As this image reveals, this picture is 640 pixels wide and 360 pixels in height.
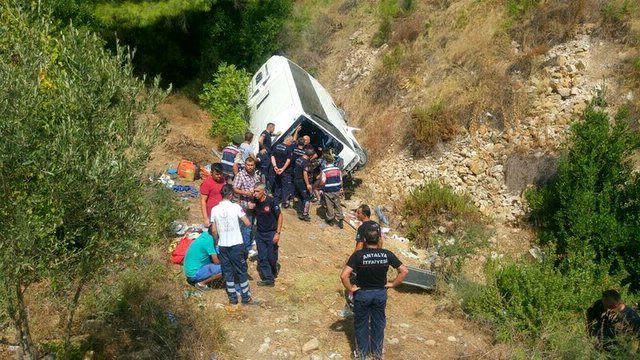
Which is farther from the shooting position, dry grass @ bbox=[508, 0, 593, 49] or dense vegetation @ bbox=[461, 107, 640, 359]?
dry grass @ bbox=[508, 0, 593, 49]

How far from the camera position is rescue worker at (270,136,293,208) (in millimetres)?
10484

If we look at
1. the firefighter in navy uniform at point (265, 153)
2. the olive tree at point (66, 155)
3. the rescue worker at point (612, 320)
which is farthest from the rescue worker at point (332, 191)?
the olive tree at point (66, 155)

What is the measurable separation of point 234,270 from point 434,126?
7.76m

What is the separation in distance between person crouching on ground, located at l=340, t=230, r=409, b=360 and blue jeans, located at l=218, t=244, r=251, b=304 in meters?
1.65

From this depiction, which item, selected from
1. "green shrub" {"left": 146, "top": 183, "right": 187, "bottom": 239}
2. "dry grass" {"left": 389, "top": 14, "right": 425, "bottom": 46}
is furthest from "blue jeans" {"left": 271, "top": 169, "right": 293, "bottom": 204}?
"dry grass" {"left": 389, "top": 14, "right": 425, "bottom": 46}

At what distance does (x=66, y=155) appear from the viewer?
4426mm

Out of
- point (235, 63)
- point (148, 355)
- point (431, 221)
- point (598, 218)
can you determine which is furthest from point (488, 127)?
point (148, 355)

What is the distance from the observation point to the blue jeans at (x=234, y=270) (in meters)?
7.26

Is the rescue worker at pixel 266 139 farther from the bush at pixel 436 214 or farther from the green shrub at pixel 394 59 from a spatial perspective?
the green shrub at pixel 394 59

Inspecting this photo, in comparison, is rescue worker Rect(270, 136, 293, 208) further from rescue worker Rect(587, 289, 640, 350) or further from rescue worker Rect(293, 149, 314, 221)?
rescue worker Rect(587, 289, 640, 350)

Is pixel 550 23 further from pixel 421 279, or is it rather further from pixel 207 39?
pixel 207 39

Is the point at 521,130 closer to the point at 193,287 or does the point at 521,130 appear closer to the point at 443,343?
the point at 443,343

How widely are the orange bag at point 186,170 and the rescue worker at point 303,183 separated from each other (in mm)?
2430

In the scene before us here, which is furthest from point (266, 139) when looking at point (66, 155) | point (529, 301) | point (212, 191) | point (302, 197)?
point (66, 155)
